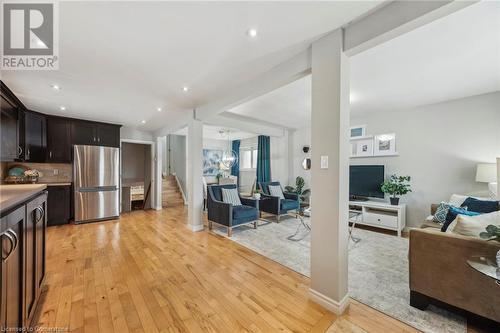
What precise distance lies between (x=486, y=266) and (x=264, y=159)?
5944 mm

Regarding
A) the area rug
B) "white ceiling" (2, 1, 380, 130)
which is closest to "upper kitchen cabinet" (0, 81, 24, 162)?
"white ceiling" (2, 1, 380, 130)

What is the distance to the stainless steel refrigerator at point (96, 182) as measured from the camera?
15.0ft

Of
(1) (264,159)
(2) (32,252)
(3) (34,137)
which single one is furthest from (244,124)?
(3) (34,137)

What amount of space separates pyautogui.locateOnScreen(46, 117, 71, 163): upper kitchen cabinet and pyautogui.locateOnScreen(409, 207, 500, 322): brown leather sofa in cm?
651

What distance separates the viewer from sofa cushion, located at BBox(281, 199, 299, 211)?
15.8ft

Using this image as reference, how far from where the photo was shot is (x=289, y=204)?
16.2 feet

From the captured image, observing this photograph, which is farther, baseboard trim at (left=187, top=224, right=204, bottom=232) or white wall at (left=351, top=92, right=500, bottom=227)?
baseboard trim at (left=187, top=224, right=204, bottom=232)

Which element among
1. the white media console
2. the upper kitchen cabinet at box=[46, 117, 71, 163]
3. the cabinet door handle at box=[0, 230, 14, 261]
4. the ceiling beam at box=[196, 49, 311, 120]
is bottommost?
the white media console

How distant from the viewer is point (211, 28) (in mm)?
1721

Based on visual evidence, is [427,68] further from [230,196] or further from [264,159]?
[264,159]

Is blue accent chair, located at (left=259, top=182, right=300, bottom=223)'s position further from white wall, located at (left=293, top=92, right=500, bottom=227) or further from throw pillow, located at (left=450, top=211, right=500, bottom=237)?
throw pillow, located at (left=450, top=211, right=500, bottom=237)

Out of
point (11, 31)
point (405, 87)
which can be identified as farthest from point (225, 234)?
point (405, 87)

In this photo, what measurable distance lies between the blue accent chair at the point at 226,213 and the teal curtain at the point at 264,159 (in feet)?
8.78

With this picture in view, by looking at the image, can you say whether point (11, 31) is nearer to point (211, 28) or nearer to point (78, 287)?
point (211, 28)
